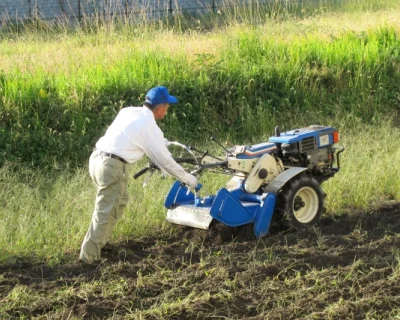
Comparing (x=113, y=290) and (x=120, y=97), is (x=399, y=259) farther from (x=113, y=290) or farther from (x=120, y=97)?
(x=120, y=97)

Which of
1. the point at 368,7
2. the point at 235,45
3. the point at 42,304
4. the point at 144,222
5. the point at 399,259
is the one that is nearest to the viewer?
the point at 42,304

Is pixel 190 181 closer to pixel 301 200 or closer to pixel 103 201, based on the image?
pixel 103 201

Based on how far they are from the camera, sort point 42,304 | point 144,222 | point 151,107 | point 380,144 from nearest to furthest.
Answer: point 42,304, point 151,107, point 144,222, point 380,144

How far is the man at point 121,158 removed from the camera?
6.84m

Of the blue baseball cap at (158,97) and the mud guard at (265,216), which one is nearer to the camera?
the blue baseball cap at (158,97)

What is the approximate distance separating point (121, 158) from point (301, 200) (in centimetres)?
187

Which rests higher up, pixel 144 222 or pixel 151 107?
pixel 151 107

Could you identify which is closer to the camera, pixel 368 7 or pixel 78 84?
pixel 78 84

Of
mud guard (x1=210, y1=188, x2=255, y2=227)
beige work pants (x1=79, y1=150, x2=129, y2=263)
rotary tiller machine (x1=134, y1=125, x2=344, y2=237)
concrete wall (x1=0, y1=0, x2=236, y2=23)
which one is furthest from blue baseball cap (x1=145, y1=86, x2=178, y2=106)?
concrete wall (x1=0, y1=0, x2=236, y2=23)

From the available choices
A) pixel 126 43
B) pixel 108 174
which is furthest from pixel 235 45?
pixel 108 174

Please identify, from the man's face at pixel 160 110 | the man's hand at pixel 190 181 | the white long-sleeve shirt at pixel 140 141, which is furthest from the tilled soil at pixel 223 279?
the man's face at pixel 160 110

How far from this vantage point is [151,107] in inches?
278

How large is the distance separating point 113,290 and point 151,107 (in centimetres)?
174

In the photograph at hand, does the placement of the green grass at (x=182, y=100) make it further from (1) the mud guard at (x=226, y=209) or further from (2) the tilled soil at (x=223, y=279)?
(1) the mud guard at (x=226, y=209)
